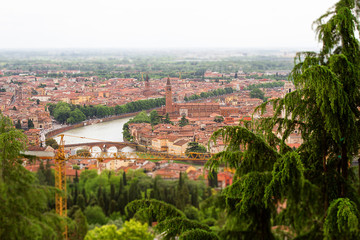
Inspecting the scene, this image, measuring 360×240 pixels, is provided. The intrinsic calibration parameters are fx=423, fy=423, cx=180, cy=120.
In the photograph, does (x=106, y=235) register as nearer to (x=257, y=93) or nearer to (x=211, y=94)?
(x=257, y=93)

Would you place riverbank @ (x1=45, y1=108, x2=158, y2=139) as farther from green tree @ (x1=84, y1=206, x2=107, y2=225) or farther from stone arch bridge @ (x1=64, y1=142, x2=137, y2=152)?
green tree @ (x1=84, y1=206, x2=107, y2=225)

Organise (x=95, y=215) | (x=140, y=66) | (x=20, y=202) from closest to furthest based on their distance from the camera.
A: (x=20, y=202) < (x=95, y=215) < (x=140, y=66)

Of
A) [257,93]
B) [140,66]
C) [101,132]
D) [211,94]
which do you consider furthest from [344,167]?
[140,66]

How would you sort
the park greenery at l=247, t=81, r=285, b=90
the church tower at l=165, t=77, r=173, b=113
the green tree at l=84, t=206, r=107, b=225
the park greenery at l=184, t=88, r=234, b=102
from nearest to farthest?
the green tree at l=84, t=206, r=107, b=225 → the church tower at l=165, t=77, r=173, b=113 → the park greenery at l=184, t=88, r=234, b=102 → the park greenery at l=247, t=81, r=285, b=90

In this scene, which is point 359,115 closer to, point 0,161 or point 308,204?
point 308,204

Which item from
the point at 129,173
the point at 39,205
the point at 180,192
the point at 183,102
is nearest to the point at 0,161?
the point at 39,205

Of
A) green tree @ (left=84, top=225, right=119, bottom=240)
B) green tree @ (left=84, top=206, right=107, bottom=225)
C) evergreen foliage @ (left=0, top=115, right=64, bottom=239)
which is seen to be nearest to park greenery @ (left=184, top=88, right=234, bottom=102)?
green tree @ (left=84, top=206, right=107, bottom=225)

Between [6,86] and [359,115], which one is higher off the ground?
[359,115]

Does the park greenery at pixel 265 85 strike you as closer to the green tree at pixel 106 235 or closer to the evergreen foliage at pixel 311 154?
the green tree at pixel 106 235
